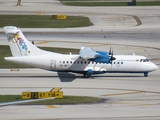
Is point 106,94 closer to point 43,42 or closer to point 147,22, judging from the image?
point 43,42

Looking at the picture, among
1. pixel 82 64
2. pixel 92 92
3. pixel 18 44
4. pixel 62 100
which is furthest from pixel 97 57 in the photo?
pixel 62 100

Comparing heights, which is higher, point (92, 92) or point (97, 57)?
point (97, 57)

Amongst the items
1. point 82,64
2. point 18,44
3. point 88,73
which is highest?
point 18,44

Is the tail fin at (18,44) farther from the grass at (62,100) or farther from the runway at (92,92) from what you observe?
the grass at (62,100)

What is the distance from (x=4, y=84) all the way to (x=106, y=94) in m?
10.8

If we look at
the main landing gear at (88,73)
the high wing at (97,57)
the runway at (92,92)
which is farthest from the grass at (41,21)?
the high wing at (97,57)

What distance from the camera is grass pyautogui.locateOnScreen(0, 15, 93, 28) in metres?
96.5

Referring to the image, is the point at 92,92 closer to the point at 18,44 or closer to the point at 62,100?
the point at 62,100

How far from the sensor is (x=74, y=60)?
61.5 meters

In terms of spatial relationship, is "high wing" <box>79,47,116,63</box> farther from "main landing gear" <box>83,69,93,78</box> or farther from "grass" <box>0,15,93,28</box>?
"grass" <box>0,15,93,28</box>

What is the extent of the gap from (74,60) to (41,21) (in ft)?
129

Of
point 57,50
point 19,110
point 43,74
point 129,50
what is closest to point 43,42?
point 57,50

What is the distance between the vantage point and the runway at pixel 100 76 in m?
45.8

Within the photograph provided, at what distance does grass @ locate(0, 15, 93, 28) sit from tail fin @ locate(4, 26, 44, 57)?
35.2 meters
